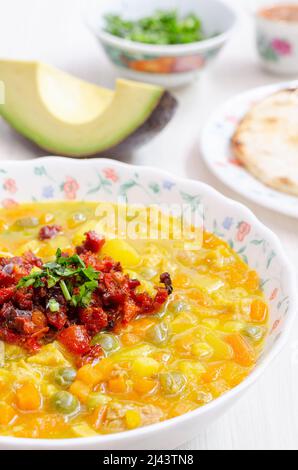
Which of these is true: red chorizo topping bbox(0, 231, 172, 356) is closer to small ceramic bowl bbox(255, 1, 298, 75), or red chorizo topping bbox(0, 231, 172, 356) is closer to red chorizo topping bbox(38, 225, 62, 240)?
red chorizo topping bbox(38, 225, 62, 240)

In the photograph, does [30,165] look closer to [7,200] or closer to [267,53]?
[7,200]

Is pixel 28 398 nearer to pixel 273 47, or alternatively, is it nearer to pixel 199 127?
pixel 199 127

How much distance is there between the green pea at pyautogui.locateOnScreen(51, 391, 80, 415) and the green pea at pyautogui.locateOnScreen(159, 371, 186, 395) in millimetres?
394

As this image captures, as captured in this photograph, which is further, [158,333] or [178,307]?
[178,307]

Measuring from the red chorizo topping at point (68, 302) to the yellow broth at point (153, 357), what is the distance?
60 millimetres

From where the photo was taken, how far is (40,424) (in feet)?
10.4

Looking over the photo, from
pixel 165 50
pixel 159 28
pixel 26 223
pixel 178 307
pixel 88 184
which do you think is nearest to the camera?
pixel 178 307

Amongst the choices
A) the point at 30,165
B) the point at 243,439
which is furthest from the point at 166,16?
the point at 243,439

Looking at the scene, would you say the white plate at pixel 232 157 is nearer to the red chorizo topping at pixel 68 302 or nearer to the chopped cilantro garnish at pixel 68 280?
the red chorizo topping at pixel 68 302

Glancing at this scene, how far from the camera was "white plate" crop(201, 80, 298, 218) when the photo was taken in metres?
5.14

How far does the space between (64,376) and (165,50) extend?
3.86 m

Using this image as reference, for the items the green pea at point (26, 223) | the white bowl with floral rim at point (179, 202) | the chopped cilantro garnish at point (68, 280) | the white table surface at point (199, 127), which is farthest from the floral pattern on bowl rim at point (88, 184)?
the chopped cilantro garnish at point (68, 280)

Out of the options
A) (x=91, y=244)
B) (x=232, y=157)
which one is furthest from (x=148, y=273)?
(x=232, y=157)

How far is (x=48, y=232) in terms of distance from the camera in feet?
14.5
